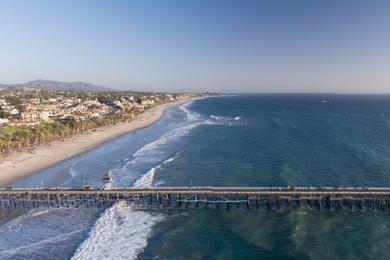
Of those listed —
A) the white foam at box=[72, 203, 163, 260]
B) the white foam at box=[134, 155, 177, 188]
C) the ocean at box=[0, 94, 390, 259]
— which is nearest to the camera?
the white foam at box=[72, 203, 163, 260]

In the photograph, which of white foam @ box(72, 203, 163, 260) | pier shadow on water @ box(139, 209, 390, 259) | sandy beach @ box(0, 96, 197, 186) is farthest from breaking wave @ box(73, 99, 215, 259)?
sandy beach @ box(0, 96, 197, 186)

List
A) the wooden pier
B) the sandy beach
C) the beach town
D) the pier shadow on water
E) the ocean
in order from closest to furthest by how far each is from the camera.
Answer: the pier shadow on water → the ocean → the wooden pier → the sandy beach → the beach town

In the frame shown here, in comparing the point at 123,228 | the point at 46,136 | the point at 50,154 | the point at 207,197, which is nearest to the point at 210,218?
the point at 207,197

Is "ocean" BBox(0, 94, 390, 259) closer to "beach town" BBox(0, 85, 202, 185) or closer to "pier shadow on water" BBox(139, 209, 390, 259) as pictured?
"pier shadow on water" BBox(139, 209, 390, 259)

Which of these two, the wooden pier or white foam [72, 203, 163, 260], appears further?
the wooden pier

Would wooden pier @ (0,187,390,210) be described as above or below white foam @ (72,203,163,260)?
above

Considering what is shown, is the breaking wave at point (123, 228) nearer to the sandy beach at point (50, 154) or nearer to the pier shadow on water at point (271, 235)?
the pier shadow on water at point (271, 235)
